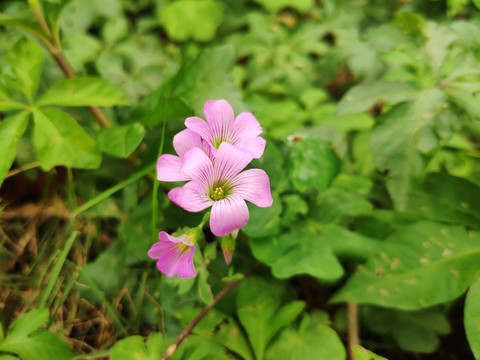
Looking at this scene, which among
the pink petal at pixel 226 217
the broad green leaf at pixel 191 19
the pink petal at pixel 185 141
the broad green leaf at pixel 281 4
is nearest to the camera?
the pink petal at pixel 226 217

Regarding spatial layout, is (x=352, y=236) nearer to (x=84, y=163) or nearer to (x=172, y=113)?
(x=172, y=113)

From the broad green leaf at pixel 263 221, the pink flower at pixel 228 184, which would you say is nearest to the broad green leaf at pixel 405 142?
the broad green leaf at pixel 263 221

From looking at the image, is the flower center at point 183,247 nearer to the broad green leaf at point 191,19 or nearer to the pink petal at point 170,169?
the pink petal at point 170,169

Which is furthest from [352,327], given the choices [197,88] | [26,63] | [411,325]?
[26,63]

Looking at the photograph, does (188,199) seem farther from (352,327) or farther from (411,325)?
(411,325)

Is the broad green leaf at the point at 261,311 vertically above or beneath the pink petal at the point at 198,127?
beneath

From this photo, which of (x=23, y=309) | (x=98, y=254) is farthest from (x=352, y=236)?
(x=23, y=309)
